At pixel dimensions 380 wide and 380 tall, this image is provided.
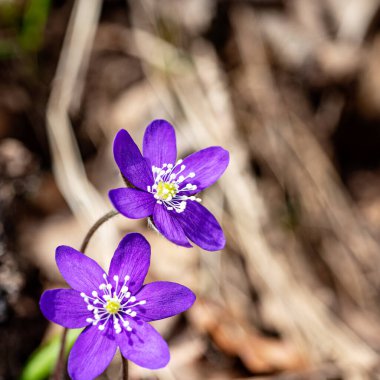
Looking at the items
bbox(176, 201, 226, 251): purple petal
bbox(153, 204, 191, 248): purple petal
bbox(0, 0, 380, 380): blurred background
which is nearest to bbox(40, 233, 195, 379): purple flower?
bbox(153, 204, 191, 248): purple petal

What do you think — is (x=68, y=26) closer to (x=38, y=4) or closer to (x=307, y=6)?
(x=38, y=4)

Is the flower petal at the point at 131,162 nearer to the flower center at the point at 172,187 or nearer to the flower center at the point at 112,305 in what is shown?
the flower center at the point at 172,187

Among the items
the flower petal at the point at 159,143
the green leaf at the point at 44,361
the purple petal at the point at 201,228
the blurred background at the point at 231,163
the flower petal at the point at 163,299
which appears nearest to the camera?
the flower petal at the point at 163,299

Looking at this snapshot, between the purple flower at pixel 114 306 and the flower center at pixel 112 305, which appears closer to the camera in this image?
the purple flower at pixel 114 306

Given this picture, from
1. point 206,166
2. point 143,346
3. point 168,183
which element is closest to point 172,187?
point 168,183

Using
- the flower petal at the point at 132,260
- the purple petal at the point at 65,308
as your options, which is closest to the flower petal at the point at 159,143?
the flower petal at the point at 132,260

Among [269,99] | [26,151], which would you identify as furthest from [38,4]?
[269,99]

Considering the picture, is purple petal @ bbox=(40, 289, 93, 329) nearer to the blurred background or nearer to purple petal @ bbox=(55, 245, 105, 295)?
purple petal @ bbox=(55, 245, 105, 295)
